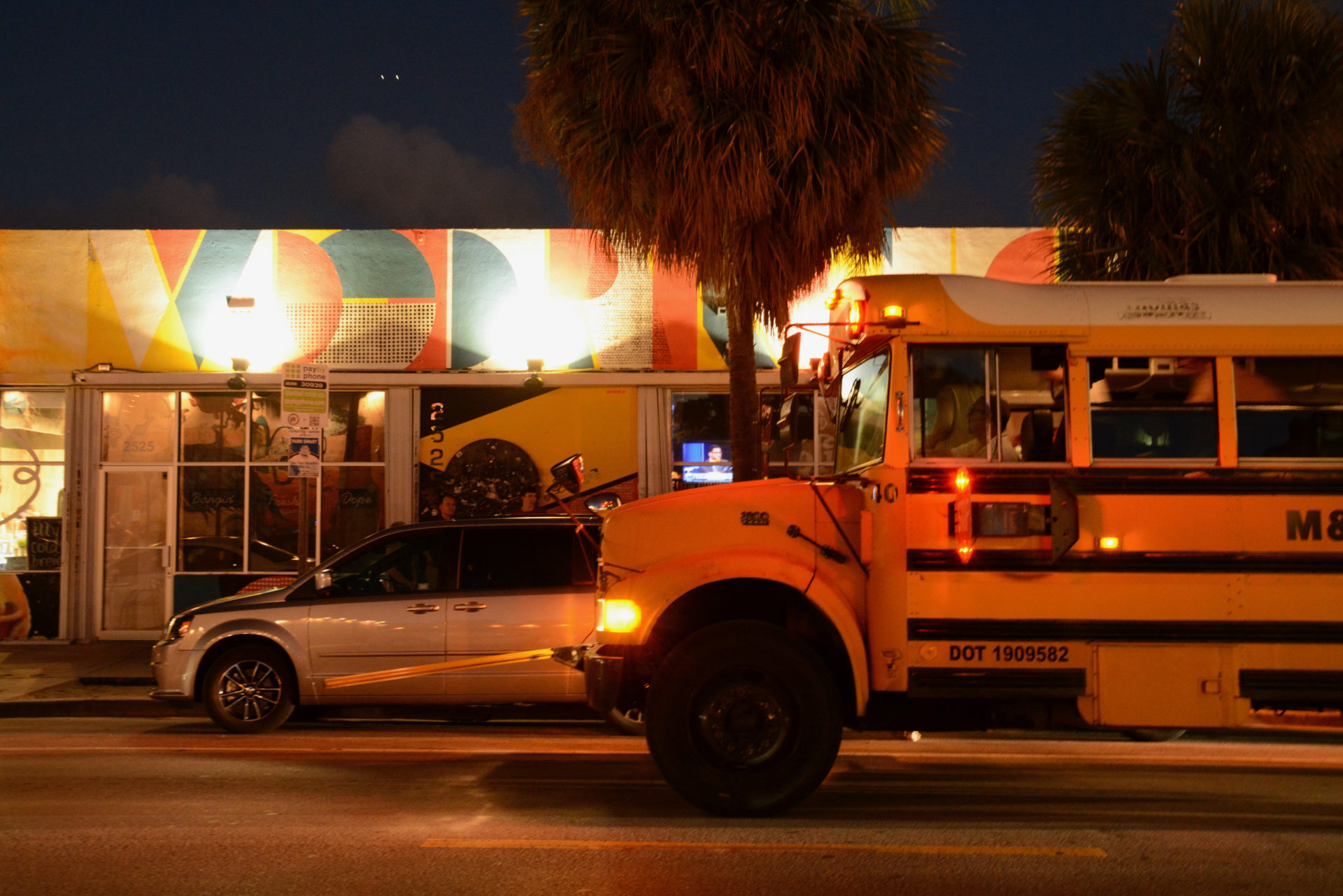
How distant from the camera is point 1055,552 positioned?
18.2 feet

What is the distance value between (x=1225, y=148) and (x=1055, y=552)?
6142 millimetres

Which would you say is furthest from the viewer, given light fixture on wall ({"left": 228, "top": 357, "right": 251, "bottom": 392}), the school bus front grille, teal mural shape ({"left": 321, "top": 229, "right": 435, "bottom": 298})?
teal mural shape ({"left": 321, "top": 229, "right": 435, "bottom": 298})

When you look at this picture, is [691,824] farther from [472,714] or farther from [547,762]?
[472,714]

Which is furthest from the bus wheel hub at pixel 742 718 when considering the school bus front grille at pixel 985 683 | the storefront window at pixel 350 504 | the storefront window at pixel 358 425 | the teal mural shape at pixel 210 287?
the teal mural shape at pixel 210 287

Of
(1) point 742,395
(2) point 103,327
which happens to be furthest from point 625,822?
(2) point 103,327

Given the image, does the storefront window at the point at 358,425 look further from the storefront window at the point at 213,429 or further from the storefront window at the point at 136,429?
the storefront window at the point at 136,429

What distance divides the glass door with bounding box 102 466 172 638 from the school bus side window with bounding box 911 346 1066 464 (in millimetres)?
11880

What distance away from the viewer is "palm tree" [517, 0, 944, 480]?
942cm

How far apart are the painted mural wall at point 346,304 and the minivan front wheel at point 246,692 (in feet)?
20.2

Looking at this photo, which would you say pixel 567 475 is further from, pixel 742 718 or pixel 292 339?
pixel 292 339

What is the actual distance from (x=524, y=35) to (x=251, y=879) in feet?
27.3

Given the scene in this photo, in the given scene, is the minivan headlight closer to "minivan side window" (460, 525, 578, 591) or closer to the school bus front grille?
"minivan side window" (460, 525, 578, 591)

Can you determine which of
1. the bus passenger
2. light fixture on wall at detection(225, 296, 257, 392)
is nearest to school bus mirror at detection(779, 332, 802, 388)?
the bus passenger

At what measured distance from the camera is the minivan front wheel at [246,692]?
8625 mm
